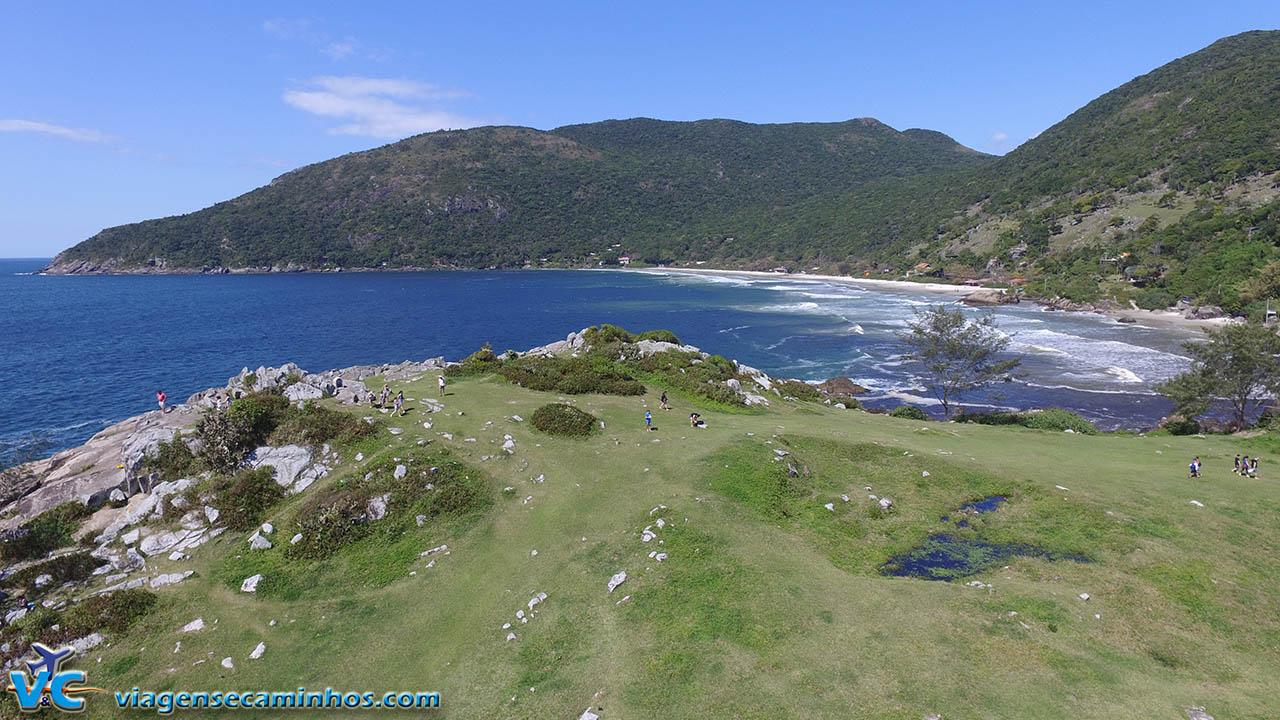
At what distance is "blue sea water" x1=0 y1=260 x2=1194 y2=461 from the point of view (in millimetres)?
64688

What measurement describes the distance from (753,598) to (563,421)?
16372 mm

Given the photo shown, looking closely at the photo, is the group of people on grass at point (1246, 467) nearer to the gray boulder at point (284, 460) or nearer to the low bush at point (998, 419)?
the low bush at point (998, 419)

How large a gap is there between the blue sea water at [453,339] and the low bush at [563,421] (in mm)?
42227

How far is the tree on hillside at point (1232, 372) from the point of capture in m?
42.6

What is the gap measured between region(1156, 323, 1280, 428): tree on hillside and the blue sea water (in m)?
10.2

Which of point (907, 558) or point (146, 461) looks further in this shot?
point (146, 461)

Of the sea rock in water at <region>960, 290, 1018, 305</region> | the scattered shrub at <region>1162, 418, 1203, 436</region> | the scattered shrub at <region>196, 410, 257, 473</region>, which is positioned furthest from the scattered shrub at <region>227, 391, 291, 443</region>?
the sea rock in water at <region>960, 290, 1018, 305</region>

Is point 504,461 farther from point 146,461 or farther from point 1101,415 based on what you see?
point 1101,415

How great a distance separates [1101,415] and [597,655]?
61.2 meters

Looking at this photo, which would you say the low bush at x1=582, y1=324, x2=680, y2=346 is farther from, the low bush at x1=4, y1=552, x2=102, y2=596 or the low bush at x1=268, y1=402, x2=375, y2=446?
the low bush at x1=4, y1=552, x2=102, y2=596

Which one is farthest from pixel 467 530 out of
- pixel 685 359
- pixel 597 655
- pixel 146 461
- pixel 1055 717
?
pixel 685 359

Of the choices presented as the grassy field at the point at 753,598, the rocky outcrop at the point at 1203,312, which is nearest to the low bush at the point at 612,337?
the grassy field at the point at 753,598

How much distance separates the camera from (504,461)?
28.0 m

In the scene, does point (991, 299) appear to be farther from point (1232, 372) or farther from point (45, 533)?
point (45, 533)
